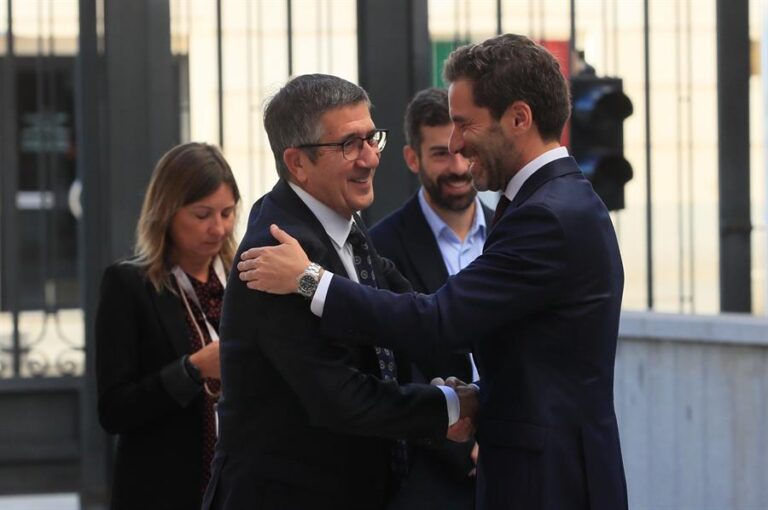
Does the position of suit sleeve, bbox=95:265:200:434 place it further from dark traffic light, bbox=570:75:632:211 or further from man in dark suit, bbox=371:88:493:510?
dark traffic light, bbox=570:75:632:211

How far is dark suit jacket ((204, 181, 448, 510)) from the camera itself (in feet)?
8.73

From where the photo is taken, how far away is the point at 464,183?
412 centimetres

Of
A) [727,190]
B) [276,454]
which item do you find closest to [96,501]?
[727,190]

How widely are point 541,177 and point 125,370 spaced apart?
1.32 meters

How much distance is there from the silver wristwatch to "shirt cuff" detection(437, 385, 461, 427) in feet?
1.10

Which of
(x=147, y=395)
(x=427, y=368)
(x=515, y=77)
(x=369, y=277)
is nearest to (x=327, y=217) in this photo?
(x=369, y=277)

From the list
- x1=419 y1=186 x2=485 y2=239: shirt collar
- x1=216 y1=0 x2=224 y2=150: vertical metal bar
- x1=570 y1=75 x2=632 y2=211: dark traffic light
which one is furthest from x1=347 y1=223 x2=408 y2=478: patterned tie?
x1=570 y1=75 x2=632 y2=211: dark traffic light

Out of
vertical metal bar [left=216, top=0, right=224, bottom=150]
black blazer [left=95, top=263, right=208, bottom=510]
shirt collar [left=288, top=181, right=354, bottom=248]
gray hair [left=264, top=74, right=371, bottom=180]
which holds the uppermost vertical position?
vertical metal bar [left=216, top=0, right=224, bottom=150]

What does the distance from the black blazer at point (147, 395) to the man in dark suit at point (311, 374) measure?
0.77 metres

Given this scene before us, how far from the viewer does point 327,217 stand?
9.29 feet

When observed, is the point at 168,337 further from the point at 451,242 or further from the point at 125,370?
the point at 451,242

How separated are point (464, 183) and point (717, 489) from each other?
48.5 inches

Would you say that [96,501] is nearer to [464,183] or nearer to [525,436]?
[464,183]

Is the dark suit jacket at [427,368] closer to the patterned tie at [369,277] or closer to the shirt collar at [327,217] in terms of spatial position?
the patterned tie at [369,277]
